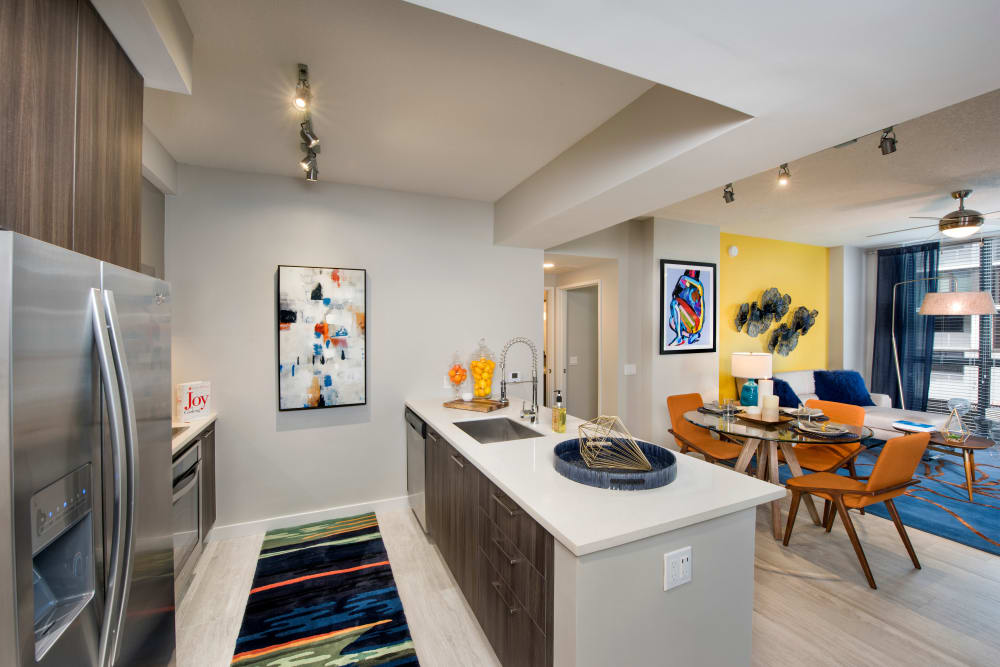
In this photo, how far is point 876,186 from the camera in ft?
11.5

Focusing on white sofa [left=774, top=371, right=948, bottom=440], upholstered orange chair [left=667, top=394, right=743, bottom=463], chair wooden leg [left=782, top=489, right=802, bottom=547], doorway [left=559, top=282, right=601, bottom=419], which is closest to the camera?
chair wooden leg [left=782, top=489, right=802, bottom=547]

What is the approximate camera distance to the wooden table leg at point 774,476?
2.95m

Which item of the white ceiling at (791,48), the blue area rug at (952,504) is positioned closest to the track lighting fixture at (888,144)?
the white ceiling at (791,48)

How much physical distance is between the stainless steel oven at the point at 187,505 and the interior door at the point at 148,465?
42.0 inches

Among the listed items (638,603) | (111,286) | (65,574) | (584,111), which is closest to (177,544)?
(65,574)

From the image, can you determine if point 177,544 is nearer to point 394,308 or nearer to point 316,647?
point 316,647

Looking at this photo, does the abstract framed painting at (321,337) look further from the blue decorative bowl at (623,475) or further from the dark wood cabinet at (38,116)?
the dark wood cabinet at (38,116)

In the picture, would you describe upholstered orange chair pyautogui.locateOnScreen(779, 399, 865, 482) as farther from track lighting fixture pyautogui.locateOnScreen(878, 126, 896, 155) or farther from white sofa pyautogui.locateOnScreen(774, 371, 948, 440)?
track lighting fixture pyautogui.locateOnScreen(878, 126, 896, 155)

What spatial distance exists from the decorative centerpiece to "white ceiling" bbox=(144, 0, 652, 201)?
154 centimetres

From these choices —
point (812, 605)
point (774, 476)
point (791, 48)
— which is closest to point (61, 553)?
point (791, 48)

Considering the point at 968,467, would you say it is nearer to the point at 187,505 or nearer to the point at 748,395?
the point at 748,395

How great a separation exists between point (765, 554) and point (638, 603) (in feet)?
6.69

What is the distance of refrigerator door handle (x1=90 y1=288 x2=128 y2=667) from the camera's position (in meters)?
0.88

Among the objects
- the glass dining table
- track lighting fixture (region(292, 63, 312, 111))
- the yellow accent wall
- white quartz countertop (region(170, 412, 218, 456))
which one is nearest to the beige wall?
white quartz countertop (region(170, 412, 218, 456))
